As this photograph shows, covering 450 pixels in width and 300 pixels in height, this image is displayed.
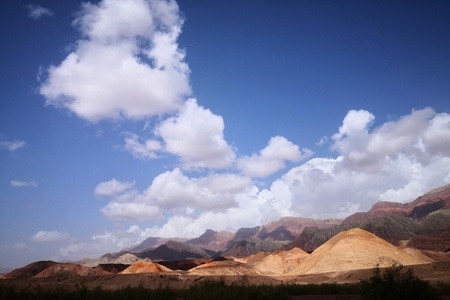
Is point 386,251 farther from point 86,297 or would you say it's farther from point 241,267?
point 86,297

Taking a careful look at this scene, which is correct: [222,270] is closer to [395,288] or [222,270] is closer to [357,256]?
[357,256]

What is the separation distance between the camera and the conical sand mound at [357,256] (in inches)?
2795

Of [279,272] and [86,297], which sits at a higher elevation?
[86,297]

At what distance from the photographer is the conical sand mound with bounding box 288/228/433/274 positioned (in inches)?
2795

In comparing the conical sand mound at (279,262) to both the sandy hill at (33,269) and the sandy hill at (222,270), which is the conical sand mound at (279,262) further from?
the sandy hill at (33,269)

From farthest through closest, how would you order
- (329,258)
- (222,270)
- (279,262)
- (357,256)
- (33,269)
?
(33,269), (279,262), (222,270), (329,258), (357,256)

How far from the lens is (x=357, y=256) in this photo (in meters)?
73.7

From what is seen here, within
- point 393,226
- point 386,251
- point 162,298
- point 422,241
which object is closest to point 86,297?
point 162,298

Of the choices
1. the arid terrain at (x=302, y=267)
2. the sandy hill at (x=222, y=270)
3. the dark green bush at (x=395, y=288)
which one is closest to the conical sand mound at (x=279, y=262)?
the arid terrain at (x=302, y=267)

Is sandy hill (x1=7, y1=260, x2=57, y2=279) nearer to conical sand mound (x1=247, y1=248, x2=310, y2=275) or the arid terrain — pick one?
the arid terrain

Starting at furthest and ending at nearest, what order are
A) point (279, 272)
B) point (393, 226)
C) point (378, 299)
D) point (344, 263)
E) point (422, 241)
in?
point (393, 226) → point (422, 241) → point (279, 272) → point (344, 263) → point (378, 299)

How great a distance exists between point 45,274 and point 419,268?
315 ft

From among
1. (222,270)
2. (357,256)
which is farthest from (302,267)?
(222,270)

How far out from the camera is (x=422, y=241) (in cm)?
11244
